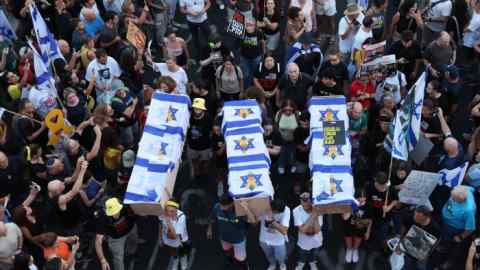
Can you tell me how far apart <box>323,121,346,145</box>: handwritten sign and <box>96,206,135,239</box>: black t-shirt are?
307cm

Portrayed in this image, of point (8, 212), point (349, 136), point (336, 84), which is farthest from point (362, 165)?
point (8, 212)

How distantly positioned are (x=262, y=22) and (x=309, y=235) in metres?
4.81

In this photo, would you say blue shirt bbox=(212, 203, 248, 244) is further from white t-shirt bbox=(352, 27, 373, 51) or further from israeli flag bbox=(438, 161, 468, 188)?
white t-shirt bbox=(352, 27, 373, 51)

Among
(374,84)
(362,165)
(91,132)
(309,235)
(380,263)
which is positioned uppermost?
(374,84)

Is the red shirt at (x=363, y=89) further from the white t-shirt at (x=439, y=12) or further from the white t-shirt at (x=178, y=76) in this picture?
the white t-shirt at (x=178, y=76)

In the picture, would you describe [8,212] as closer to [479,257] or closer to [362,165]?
[362,165]

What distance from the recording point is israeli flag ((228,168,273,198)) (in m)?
8.54

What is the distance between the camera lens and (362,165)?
10242mm

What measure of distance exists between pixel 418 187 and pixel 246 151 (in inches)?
98.3

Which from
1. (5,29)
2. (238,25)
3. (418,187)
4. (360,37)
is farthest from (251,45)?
(5,29)

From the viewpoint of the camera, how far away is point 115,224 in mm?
8562

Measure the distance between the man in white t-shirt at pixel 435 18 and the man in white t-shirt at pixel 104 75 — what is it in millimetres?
5907

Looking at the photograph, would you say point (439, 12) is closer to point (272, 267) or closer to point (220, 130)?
point (220, 130)

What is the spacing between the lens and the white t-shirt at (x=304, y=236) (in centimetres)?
865
